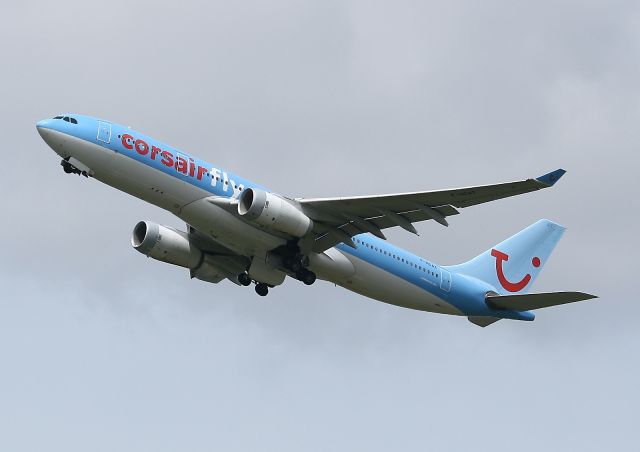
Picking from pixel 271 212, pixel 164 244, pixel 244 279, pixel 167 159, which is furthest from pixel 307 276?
pixel 167 159

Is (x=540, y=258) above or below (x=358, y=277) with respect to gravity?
above

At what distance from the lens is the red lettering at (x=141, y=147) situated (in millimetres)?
44531

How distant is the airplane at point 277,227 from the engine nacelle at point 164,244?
0.04m

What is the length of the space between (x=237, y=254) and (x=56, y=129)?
9931mm

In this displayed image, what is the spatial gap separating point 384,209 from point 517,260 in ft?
44.3

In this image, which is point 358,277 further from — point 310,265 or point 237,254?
point 237,254

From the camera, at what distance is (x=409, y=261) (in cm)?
5056

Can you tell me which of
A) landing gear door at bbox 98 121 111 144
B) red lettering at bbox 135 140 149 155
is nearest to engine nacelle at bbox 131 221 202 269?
red lettering at bbox 135 140 149 155

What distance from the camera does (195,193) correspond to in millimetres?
45062

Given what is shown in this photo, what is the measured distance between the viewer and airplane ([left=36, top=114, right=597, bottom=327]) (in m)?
44.2

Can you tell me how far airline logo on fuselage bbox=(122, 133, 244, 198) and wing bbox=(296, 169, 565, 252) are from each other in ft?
10.7

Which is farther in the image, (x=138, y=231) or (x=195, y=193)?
(x=138, y=231)

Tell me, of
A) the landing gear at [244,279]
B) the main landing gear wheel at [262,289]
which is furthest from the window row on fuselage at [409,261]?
the landing gear at [244,279]

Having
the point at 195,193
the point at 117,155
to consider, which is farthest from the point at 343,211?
the point at 117,155
